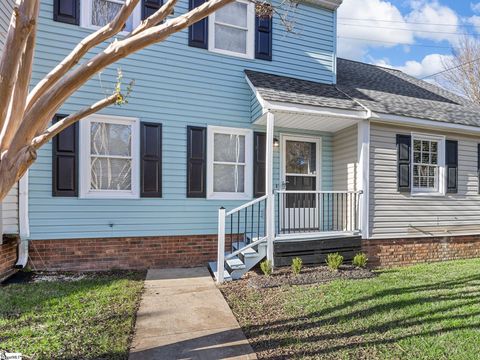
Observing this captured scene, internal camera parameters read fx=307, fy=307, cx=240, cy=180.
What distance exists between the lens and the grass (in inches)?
114

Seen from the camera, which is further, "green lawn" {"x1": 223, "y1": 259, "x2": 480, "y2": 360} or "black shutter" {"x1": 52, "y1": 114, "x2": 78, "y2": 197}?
"black shutter" {"x1": 52, "y1": 114, "x2": 78, "y2": 197}

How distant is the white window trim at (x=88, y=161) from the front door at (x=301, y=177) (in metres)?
3.14

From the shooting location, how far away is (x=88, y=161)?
18.5 ft

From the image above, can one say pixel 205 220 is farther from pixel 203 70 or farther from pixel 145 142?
pixel 203 70

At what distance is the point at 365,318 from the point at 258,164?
12.2 feet

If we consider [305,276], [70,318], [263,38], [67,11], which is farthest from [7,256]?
[263,38]

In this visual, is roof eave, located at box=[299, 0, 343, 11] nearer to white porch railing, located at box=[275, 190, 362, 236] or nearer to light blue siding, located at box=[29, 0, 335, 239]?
light blue siding, located at box=[29, 0, 335, 239]

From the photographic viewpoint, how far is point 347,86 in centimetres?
754

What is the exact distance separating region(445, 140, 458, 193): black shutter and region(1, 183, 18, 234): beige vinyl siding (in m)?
8.87

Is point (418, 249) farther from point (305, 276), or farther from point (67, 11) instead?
point (67, 11)

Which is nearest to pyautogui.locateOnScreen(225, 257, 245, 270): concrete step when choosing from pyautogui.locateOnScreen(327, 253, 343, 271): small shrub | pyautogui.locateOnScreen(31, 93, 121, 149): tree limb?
pyautogui.locateOnScreen(327, 253, 343, 271): small shrub

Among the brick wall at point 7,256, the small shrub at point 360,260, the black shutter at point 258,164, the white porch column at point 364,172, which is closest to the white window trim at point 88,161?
the brick wall at point 7,256

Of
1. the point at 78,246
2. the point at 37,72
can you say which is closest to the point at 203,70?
the point at 37,72

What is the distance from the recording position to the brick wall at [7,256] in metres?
4.86
